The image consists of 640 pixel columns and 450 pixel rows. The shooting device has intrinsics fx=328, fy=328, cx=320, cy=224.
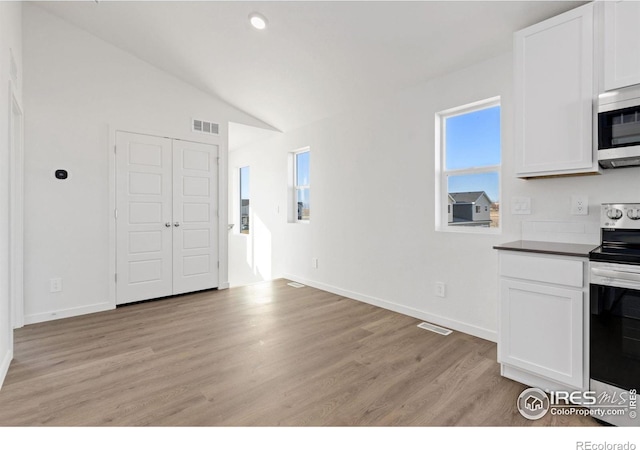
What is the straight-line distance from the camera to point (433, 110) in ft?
10.6

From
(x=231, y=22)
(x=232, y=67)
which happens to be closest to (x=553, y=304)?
(x=231, y=22)

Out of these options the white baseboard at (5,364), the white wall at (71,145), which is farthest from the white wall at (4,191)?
the white wall at (71,145)

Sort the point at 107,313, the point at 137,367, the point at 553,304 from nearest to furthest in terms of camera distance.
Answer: the point at 553,304 → the point at 137,367 → the point at 107,313

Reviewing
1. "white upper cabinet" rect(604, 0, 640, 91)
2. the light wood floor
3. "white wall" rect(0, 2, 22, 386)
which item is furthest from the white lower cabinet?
"white wall" rect(0, 2, 22, 386)

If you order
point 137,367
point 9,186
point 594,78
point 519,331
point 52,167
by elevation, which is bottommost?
point 137,367

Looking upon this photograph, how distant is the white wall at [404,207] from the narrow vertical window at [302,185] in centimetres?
20

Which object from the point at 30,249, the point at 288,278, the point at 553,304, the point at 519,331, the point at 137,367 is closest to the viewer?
the point at 553,304

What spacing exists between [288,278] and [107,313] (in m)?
2.47

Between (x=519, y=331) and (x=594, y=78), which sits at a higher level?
(x=594, y=78)

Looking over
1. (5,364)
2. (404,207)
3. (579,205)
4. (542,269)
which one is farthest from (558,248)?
(5,364)

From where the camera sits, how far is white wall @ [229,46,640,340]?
269 centimetres

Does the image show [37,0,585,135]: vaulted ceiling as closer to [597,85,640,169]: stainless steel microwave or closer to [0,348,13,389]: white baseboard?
[597,85,640,169]: stainless steel microwave

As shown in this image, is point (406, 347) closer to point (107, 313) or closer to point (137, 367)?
point (137, 367)

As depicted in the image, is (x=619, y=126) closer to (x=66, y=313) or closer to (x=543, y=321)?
(x=543, y=321)
